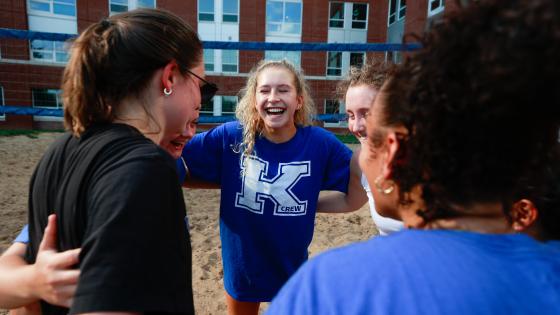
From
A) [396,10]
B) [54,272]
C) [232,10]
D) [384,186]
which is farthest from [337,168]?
[396,10]

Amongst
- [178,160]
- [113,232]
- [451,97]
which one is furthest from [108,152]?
[178,160]

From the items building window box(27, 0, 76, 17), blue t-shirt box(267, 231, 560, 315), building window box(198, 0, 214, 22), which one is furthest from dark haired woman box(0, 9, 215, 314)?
building window box(27, 0, 76, 17)

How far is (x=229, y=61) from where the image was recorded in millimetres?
17938

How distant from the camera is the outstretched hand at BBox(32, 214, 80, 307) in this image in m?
0.78

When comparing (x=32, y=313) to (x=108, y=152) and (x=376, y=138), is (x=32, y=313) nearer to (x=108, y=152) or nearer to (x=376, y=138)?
(x=108, y=152)

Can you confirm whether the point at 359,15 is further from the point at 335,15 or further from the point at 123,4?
the point at 123,4

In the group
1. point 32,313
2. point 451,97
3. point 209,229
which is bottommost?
point 209,229

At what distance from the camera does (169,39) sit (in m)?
1.01

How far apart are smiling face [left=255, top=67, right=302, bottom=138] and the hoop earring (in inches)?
48.9

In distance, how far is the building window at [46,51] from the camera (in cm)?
1542

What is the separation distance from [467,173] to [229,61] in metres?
18.1

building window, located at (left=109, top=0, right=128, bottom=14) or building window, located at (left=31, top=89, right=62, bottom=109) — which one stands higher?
building window, located at (left=109, top=0, right=128, bottom=14)

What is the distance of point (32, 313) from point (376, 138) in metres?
1.01

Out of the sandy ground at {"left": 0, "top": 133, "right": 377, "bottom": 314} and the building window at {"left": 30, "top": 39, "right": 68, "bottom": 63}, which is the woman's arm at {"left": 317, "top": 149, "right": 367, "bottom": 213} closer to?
the sandy ground at {"left": 0, "top": 133, "right": 377, "bottom": 314}
